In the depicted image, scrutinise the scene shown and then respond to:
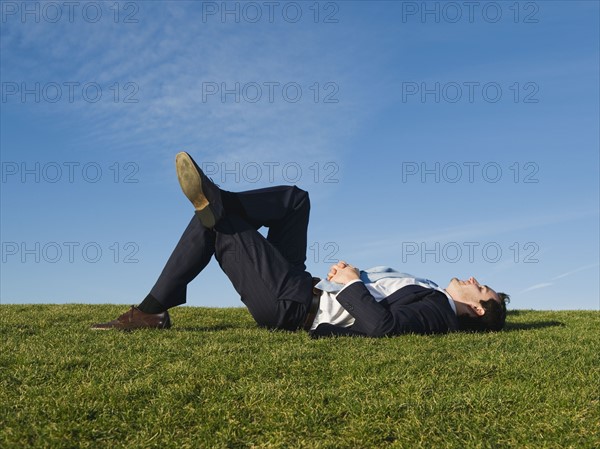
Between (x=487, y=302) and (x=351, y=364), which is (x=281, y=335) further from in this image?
(x=487, y=302)

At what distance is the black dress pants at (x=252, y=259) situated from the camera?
234 inches

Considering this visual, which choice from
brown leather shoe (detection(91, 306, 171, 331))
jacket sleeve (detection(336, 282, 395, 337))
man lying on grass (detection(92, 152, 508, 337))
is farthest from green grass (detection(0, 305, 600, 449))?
brown leather shoe (detection(91, 306, 171, 331))

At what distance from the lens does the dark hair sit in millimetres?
6746

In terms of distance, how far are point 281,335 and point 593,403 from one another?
295 cm

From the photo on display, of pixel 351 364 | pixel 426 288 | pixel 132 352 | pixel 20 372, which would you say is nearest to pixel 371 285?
Result: pixel 426 288

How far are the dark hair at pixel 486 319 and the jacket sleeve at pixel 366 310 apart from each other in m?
1.35

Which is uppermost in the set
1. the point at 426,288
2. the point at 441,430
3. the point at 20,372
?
the point at 426,288

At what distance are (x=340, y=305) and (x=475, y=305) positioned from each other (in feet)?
5.45

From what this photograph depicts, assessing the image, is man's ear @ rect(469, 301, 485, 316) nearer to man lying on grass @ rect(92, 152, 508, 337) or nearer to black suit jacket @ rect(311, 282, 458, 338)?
man lying on grass @ rect(92, 152, 508, 337)

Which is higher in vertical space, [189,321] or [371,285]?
[371,285]

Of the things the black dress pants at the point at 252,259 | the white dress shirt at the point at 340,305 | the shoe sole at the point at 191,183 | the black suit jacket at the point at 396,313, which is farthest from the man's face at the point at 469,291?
the shoe sole at the point at 191,183

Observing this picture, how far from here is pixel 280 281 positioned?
600 cm

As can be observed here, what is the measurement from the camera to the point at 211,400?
3.96m

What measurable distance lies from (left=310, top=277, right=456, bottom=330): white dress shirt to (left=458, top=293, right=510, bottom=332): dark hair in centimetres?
30
